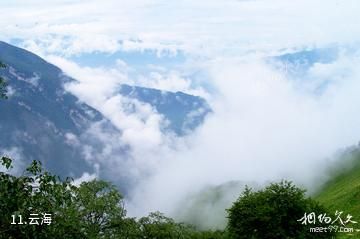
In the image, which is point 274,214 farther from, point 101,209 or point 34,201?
point 34,201

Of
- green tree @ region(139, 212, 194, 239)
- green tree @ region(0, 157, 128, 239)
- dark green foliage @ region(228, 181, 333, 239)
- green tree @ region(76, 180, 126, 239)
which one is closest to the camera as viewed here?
green tree @ region(0, 157, 128, 239)

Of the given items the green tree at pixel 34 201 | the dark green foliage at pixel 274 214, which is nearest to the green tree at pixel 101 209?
the dark green foliage at pixel 274 214

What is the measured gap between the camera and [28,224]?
15.8 metres

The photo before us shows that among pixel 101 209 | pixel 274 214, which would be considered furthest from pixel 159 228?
pixel 274 214

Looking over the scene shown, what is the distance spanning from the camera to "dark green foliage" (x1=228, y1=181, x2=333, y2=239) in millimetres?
67875

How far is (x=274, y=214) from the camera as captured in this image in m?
68.8

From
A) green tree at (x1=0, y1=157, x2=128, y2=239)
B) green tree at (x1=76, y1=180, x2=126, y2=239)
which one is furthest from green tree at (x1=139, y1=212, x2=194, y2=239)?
green tree at (x1=0, y1=157, x2=128, y2=239)

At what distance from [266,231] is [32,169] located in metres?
56.7

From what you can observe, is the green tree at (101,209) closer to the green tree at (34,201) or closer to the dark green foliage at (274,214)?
the dark green foliage at (274,214)

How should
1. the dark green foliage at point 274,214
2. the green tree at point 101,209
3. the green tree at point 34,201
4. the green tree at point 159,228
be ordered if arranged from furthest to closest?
1. the dark green foliage at point 274,214
2. the green tree at point 159,228
3. the green tree at point 101,209
4. the green tree at point 34,201

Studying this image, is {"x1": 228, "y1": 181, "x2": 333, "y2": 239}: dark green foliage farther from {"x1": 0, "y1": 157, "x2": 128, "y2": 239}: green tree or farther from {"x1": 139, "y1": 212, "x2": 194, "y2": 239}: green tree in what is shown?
{"x1": 0, "y1": 157, "x2": 128, "y2": 239}: green tree

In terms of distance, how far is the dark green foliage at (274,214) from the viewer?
67.9 metres

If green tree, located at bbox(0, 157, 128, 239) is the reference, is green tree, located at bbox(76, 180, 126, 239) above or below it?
above

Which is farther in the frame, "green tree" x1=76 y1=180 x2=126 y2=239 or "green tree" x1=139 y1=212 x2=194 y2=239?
"green tree" x1=139 y1=212 x2=194 y2=239
